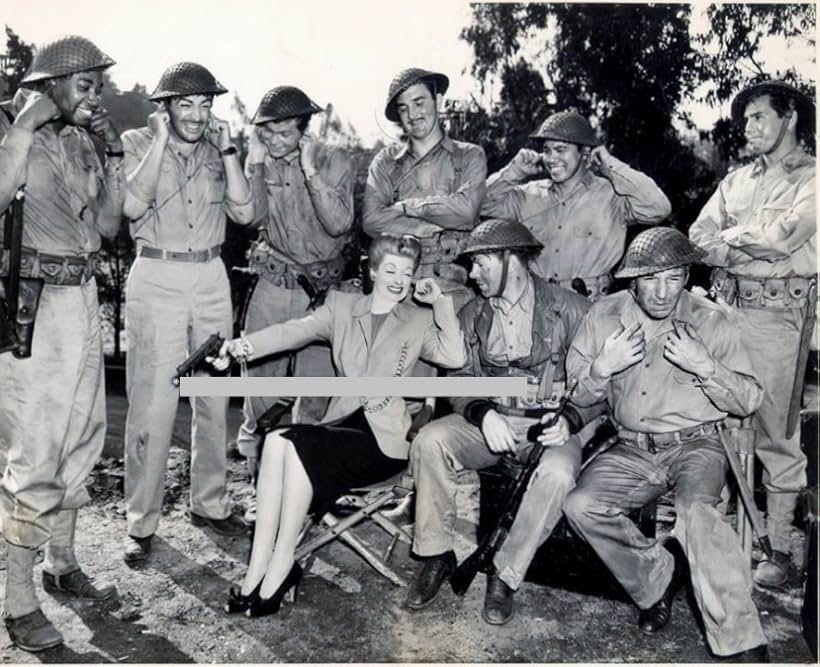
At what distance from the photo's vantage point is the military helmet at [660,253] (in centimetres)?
383

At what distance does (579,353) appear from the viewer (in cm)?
416

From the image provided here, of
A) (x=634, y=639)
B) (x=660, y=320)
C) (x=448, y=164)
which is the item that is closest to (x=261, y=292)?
(x=448, y=164)

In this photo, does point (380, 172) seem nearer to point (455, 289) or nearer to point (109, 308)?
point (455, 289)

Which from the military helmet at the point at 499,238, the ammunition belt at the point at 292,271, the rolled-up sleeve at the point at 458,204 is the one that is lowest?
the ammunition belt at the point at 292,271

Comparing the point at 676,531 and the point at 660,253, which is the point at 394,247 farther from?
the point at 676,531

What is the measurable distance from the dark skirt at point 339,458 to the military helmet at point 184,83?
195 centimetres

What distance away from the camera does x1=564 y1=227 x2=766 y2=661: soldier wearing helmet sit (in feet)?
12.4

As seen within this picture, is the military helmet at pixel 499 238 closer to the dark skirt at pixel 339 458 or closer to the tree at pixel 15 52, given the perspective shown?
the dark skirt at pixel 339 458

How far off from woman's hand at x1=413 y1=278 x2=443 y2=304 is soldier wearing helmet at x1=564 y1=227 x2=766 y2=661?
0.81 meters

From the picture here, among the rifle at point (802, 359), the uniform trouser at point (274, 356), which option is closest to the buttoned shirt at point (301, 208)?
the uniform trouser at point (274, 356)

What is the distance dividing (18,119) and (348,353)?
1985 mm

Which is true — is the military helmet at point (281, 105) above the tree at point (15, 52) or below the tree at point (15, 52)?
below

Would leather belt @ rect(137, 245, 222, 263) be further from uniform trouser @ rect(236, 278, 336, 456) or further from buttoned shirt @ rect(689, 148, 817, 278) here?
buttoned shirt @ rect(689, 148, 817, 278)

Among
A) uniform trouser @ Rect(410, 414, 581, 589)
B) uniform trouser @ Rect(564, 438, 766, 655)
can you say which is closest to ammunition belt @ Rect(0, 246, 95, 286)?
uniform trouser @ Rect(410, 414, 581, 589)
